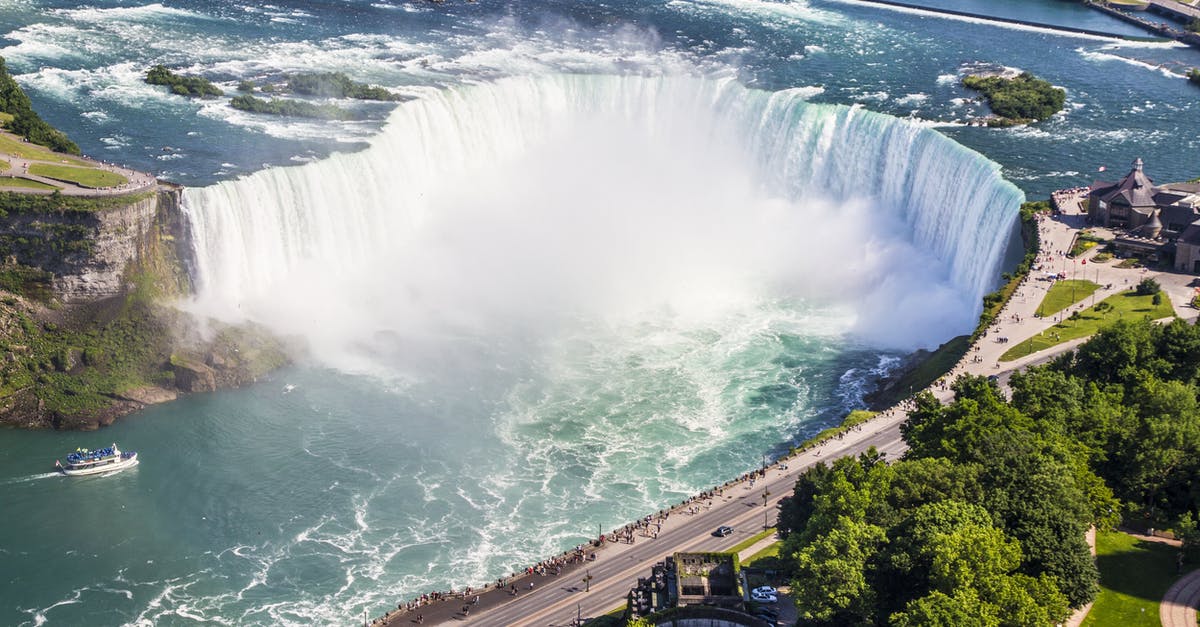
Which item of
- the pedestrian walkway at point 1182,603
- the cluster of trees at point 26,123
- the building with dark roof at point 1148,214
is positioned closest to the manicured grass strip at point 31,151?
the cluster of trees at point 26,123

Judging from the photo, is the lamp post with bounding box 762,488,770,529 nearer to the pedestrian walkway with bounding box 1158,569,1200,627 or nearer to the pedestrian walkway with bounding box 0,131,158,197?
the pedestrian walkway with bounding box 1158,569,1200,627

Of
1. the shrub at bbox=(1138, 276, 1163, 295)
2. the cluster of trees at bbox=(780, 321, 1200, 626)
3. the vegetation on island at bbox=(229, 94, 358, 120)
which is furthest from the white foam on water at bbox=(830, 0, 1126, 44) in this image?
the cluster of trees at bbox=(780, 321, 1200, 626)

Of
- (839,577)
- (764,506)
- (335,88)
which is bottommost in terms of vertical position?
(764,506)

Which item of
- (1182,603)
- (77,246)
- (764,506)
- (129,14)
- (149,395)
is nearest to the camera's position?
(1182,603)

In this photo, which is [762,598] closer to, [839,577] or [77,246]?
[839,577]

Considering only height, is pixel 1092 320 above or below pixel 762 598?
above

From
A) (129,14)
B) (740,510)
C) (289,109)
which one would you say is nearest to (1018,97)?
(289,109)

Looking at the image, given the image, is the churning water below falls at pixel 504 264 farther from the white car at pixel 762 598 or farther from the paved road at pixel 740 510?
the white car at pixel 762 598

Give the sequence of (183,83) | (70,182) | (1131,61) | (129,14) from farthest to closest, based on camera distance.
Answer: (1131,61) → (129,14) → (183,83) → (70,182)
